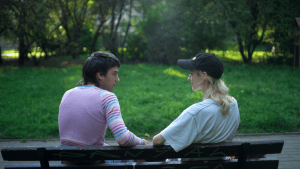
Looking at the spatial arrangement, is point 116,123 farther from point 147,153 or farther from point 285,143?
point 285,143

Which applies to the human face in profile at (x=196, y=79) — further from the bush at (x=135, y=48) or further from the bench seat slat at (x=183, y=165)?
the bush at (x=135, y=48)

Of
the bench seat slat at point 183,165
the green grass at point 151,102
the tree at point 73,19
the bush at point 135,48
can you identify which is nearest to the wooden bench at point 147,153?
the bench seat slat at point 183,165

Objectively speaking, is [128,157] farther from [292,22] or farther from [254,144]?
[292,22]

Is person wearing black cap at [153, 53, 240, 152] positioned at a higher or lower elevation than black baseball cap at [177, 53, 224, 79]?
lower

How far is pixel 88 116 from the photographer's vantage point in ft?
7.40

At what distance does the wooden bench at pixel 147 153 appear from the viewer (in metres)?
2.08

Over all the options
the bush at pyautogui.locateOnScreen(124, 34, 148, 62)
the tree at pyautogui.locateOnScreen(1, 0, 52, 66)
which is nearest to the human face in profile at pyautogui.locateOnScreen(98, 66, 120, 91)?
the tree at pyautogui.locateOnScreen(1, 0, 52, 66)

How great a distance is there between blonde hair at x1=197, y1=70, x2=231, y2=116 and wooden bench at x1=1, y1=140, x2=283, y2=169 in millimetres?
292

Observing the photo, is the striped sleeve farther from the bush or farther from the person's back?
the bush

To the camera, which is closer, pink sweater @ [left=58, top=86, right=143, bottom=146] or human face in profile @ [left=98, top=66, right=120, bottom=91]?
pink sweater @ [left=58, top=86, right=143, bottom=146]

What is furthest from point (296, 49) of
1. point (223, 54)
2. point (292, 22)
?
point (223, 54)

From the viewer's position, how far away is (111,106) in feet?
7.29

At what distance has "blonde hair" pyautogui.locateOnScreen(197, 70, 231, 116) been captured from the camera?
7.30ft

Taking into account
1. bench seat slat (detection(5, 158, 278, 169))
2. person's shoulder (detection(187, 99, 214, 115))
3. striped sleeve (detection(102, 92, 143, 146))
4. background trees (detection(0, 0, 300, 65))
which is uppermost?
background trees (detection(0, 0, 300, 65))
